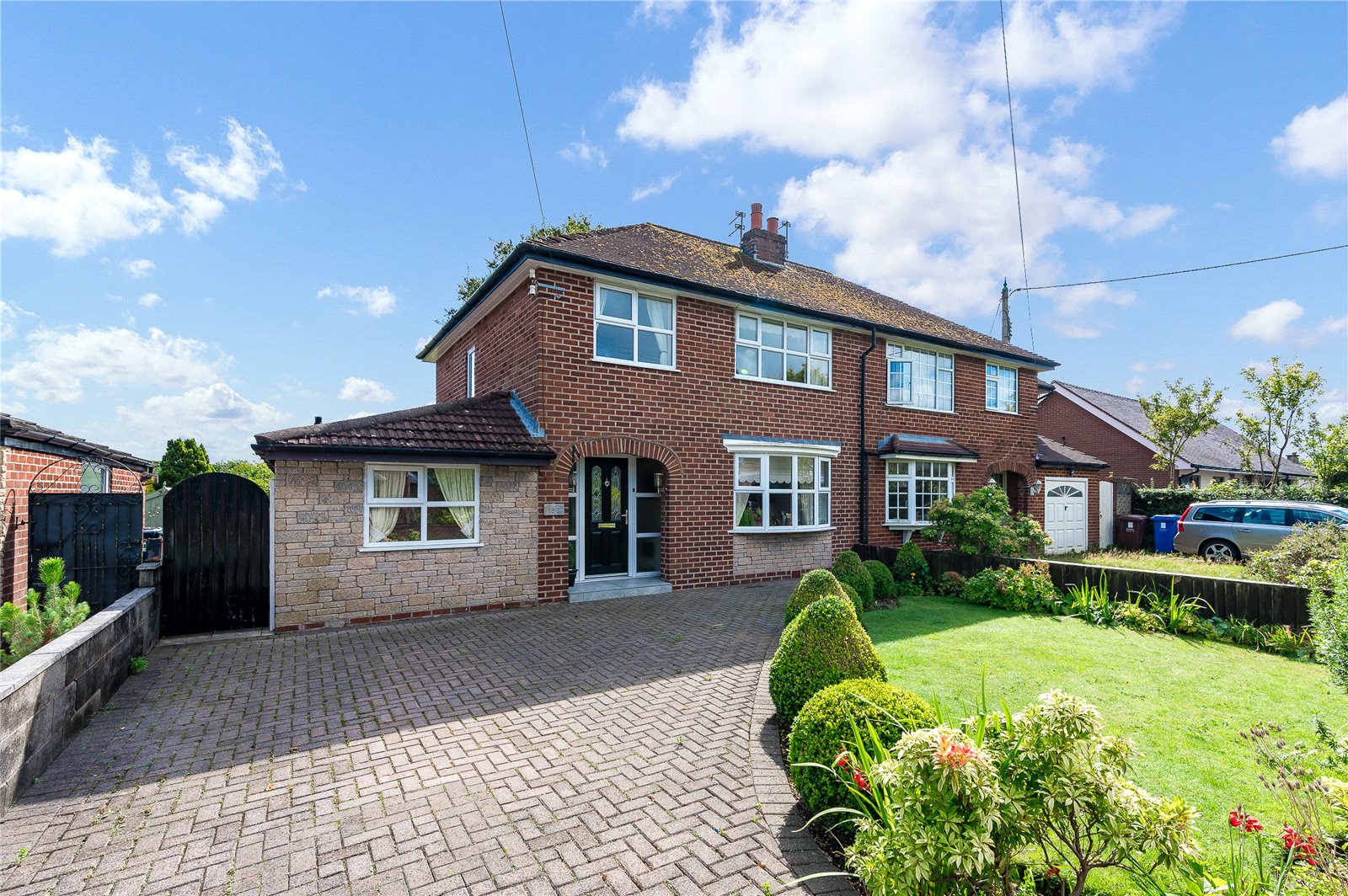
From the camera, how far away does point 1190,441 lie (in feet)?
89.6

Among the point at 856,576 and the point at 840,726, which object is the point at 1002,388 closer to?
the point at 856,576

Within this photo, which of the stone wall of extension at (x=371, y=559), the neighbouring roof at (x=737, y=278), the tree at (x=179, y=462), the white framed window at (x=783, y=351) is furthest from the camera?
the tree at (x=179, y=462)

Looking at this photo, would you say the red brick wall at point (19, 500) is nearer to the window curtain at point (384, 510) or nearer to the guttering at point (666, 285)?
the window curtain at point (384, 510)

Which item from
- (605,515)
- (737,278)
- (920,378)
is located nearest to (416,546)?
(605,515)

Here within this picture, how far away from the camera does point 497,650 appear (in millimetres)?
7219

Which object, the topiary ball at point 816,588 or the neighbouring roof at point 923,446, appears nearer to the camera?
the topiary ball at point 816,588

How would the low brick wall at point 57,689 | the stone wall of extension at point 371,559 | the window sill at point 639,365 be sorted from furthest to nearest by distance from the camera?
1. the window sill at point 639,365
2. the stone wall of extension at point 371,559
3. the low brick wall at point 57,689

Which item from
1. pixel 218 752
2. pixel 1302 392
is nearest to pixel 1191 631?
pixel 218 752

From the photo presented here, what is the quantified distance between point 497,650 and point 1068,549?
1811 cm

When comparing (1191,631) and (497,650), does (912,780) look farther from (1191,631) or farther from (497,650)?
(1191,631)

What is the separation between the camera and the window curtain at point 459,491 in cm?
927

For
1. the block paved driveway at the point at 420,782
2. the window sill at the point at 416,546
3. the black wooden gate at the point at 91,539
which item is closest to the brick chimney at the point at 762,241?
the window sill at the point at 416,546

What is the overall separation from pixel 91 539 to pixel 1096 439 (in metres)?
32.5

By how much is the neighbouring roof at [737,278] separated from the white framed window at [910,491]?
324cm
